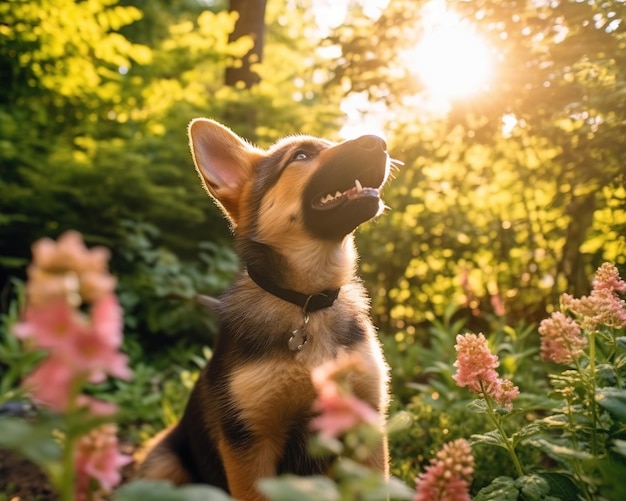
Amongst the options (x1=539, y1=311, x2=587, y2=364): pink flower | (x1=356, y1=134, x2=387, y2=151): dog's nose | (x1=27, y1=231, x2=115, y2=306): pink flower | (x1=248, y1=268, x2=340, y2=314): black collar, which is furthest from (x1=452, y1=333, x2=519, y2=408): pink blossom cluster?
(x1=356, y1=134, x2=387, y2=151): dog's nose

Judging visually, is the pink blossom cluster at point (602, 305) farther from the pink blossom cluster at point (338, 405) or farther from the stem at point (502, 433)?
the pink blossom cluster at point (338, 405)

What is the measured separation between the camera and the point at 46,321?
80 centimetres

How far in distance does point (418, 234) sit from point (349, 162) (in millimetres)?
3530

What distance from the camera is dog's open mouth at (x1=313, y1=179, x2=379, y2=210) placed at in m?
3.20

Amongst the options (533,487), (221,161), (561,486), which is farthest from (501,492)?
(221,161)

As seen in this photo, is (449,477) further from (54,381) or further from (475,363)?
(54,381)

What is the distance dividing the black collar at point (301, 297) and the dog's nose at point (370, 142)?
865 millimetres

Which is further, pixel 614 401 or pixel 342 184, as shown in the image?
pixel 342 184

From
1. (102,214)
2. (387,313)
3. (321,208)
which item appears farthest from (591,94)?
(102,214)

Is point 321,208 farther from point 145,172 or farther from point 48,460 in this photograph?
point 145,172

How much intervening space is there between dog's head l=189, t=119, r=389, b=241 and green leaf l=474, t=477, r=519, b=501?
156cm

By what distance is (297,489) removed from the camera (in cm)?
90

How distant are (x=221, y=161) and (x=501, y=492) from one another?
2.50 meters

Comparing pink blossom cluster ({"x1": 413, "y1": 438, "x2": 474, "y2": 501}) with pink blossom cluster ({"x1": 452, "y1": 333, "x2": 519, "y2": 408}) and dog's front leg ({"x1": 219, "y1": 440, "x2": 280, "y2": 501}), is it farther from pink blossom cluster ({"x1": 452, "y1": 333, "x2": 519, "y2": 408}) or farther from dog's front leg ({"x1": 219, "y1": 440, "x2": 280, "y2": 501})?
dog's front leg ({"x1": 219, "y1": 440, "x2": 280, "y2": 501})
